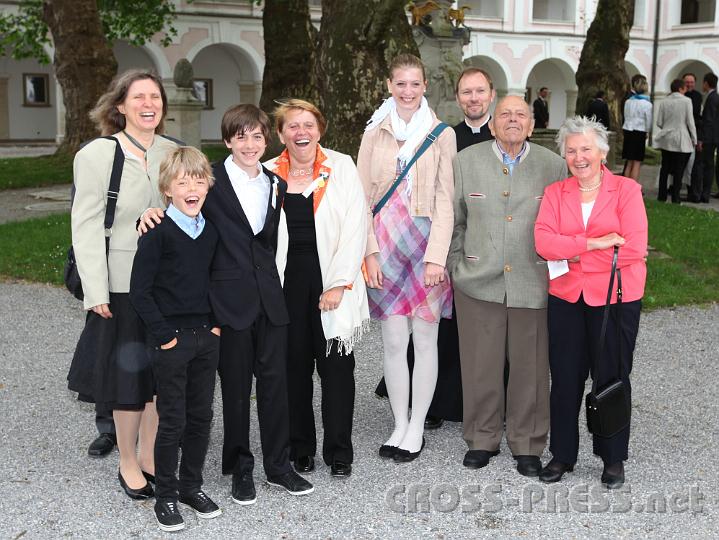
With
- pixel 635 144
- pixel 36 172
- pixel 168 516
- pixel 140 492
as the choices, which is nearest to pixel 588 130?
pixel 168 516

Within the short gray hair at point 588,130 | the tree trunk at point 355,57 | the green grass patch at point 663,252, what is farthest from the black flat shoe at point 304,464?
the tree trunk at point 355,57

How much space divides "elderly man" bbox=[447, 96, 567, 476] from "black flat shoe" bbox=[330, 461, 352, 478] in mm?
616

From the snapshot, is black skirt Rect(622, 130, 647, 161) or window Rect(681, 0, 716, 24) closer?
black skirt Rect(622, 130, 647, 161)

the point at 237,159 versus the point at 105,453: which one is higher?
the point at 237,159

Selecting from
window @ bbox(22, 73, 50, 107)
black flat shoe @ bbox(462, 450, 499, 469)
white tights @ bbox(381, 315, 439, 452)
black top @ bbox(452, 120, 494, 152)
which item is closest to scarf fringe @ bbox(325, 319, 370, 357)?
white tights @ bbox(381, 315, 439, 452)

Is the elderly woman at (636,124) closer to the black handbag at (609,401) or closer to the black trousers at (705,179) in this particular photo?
the black trousers at (705,179)

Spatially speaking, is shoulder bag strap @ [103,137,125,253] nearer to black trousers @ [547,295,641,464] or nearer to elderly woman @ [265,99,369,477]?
elderly woman @ [265,99,369,477]

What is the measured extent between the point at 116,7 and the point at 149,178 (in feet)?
76.4

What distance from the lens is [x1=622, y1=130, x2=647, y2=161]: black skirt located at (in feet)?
50.0

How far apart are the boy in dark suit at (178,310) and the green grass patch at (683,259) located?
553 cm

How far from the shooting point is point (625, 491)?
178 inches

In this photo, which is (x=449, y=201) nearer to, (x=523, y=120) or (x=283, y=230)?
(x=523, y=120)

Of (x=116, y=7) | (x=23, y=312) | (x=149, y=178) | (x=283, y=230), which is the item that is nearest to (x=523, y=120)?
(x=283, y=230)

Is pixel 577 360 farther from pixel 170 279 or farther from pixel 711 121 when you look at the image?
pixel 711 121
